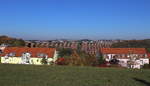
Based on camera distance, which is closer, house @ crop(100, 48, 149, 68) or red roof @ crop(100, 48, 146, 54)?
house @ crop(100, 48, 149, 68)

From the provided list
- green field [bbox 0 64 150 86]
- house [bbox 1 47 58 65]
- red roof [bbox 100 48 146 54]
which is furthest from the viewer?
red roof [bbox 100 48 146 54]

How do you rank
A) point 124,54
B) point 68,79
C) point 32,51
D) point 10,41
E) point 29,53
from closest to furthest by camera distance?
point 68,79 → point 29,53 → point 32,51 → point 124,54 → point 10,41

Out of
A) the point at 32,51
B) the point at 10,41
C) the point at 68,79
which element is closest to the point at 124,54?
the point at 32,51

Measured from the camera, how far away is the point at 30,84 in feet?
47.2

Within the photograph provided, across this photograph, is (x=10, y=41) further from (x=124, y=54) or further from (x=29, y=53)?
(x=124, y=54)

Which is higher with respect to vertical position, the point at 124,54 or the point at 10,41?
the point at 10,41

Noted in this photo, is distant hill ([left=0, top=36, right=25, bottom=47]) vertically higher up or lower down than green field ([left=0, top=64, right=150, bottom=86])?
higher up

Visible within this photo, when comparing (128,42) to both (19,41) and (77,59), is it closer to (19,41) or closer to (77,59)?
(19,41)

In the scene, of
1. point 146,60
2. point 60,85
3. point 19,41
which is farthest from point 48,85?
point 19,41

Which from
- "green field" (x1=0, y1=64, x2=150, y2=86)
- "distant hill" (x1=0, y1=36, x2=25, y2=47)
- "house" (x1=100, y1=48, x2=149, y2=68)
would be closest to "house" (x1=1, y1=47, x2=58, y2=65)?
"house" (x1=100, y1=48, x2=149, y2=68)

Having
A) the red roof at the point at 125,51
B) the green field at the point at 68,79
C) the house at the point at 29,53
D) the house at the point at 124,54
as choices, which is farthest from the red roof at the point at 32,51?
the green field at the point at 68,79

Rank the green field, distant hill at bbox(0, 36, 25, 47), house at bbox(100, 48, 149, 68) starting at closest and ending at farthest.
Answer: the green field, house at bbox(100, 48, 149, 68), distant hill at bbox(0, 36, 25, 47)

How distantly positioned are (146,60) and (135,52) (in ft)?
13.2

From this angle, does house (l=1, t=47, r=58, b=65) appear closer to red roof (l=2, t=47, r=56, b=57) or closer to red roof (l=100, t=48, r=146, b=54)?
red roof (l=2, t=47, r=56, b=57)
